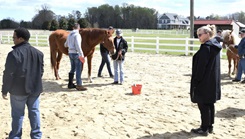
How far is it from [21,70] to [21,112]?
0.61 metres

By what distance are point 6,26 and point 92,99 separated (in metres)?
71.5

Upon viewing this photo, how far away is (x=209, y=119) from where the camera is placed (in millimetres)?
4246

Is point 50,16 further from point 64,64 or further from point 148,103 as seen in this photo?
point 148,103

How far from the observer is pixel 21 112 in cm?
361

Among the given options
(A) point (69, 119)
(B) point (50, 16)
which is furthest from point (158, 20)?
(A) point (69, 119)

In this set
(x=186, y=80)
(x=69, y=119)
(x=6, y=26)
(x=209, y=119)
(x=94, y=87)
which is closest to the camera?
(x=209, y=119)

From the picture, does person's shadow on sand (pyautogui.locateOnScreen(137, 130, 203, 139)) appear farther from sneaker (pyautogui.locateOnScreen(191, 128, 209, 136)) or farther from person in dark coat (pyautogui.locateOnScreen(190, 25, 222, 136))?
person in dark coat (pyautogui.locateOnScreen(190, 25, 222, 136))

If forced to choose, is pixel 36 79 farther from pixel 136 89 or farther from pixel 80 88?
pixel 80 88

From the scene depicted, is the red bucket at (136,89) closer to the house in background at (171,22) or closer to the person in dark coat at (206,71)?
the person in dark coat at (206,71)

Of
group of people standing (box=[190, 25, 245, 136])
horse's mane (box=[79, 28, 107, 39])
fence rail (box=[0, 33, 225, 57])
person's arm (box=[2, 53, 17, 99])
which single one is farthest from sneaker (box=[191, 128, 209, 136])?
fence rail (box=[0, 33, 225, 57])

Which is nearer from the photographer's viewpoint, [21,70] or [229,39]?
[21,70]

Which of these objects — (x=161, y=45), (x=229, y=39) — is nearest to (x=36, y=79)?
(x=229, y=39)

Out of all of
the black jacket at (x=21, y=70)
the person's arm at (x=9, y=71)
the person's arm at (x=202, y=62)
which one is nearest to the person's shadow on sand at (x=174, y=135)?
the person's arm at (x=202, y=62)

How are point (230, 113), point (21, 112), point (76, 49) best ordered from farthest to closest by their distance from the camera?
point (76, 49)
point (230, 113)
point (21, 112)
